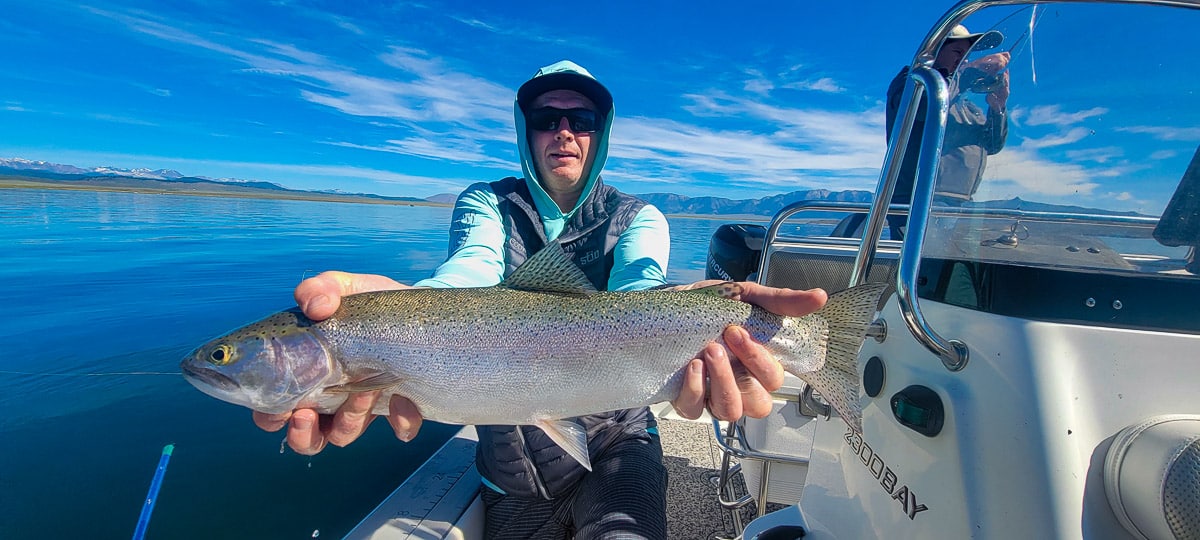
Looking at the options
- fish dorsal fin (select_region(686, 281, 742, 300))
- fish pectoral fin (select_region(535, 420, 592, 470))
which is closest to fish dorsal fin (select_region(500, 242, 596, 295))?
fish dorsal fin (select_region(686, 281, 742, 300))

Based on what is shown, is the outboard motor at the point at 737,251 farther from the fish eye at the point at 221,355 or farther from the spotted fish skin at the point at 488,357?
the fish eye at the point at 221,355

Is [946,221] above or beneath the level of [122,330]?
above

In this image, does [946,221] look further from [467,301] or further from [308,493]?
[308,493]

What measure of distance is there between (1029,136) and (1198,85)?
1.44ft

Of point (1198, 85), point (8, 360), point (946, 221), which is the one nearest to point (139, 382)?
point (8, 360)

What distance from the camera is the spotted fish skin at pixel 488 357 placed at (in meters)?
2.48

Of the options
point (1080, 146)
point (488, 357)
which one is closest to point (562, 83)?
point (488, 357)

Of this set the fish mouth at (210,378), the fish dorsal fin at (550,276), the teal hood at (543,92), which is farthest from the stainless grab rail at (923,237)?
the fish mouth at (210,378)

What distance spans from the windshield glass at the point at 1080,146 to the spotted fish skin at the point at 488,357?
0.70m

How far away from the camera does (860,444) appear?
2.17 metres

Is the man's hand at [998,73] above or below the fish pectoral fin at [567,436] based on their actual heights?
above

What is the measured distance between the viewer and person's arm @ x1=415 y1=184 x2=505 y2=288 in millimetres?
3303

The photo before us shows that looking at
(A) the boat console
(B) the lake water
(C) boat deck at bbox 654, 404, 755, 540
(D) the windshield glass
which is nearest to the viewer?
(A) the boat console

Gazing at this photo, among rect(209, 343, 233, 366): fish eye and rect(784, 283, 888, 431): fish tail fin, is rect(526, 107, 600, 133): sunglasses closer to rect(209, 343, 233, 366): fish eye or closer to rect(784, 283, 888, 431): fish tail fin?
rect(784, 283, 888, 431): fish tail fin
